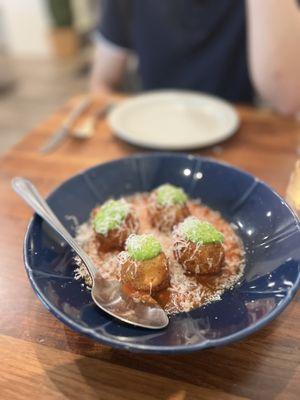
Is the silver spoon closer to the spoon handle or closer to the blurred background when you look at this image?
the spoon handle

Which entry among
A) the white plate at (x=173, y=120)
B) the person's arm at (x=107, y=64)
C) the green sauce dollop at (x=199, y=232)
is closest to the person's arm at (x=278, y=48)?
the white plate at (x=173, y=120)

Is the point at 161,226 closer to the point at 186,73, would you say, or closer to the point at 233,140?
the point at 233,140

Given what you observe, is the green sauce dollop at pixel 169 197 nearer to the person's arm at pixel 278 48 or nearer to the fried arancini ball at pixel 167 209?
the fried arancini ball at pixel 167 209

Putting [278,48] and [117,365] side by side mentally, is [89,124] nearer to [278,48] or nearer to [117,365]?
[278,48]

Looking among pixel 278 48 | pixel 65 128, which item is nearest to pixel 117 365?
pixel 65 128

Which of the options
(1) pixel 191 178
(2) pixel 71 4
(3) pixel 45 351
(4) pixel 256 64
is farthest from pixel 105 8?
(2) pixel 71 4

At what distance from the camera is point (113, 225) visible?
72 cm

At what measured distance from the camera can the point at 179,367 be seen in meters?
0.56

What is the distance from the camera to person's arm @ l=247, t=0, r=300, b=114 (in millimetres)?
1217

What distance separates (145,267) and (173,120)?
0.74m

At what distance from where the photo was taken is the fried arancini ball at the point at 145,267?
625 mm

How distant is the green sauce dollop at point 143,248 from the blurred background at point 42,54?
8.74 ft

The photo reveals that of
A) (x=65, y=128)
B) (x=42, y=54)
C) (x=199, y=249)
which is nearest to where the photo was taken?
(x=199, y=249)

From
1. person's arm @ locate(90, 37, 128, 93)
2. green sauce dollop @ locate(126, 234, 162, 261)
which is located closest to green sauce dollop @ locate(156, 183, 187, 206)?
green sauce dollop @ locate(126, 234, 162, 261)
